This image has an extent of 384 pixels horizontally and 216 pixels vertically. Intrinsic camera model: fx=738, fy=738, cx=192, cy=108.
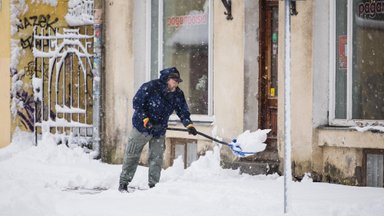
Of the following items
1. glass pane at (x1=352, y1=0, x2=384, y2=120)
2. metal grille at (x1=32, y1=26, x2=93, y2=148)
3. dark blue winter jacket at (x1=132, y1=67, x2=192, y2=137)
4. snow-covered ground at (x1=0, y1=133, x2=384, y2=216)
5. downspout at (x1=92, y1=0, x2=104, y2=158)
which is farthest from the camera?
metal grille at (x1=32, y1=26, x2=93, y2=148)

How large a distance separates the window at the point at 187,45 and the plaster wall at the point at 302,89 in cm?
207

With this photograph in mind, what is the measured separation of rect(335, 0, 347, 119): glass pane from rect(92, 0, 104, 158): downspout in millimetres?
5138

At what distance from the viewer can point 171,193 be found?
31.8 feet

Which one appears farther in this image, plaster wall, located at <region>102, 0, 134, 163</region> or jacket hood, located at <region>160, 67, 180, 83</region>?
plaster wall, located at <region>102, 0, 134, 163</region>

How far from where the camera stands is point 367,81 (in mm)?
10797

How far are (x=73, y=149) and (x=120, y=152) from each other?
1.11 m

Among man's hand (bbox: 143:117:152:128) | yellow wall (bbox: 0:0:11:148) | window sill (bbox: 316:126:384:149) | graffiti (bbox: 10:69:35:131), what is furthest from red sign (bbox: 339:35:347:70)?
yellow wall (bbox: 0:0:11:148)

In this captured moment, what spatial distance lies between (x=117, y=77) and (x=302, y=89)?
4.39m

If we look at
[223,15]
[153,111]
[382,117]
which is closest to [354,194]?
[382,117]

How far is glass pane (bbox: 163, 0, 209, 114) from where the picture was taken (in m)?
13.0

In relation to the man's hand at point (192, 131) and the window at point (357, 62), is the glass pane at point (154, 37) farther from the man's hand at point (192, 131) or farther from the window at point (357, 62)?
the window at point (357, 62)

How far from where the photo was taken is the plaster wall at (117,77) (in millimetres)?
14023

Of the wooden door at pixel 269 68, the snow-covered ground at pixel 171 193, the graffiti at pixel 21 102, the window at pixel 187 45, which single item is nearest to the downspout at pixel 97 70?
the snow-covered ground at pixel 171 193

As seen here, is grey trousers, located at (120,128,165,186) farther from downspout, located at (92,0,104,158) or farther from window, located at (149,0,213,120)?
downspout, located at (92,0,104,158)
